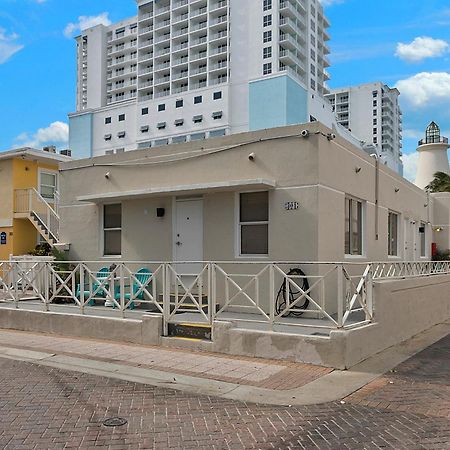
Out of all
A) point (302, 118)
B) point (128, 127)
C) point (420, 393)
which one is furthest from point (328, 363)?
point (128, 127)

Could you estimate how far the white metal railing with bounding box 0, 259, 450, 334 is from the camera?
784 cm

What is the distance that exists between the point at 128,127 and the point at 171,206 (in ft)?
253

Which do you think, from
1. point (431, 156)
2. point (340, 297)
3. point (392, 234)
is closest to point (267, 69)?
point (431, 156)

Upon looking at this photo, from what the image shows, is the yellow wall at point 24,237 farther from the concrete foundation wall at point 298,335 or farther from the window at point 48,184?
the concrete foundation wall at point 298,335

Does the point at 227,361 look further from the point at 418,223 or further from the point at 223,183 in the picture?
the point at 418,223

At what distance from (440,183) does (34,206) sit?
2066cm

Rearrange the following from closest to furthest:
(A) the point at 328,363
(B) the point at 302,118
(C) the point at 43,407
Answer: (C) the point at 43,407 < (A) the point at 328,363 < (B) the point at 302,118

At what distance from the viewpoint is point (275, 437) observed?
178 inches

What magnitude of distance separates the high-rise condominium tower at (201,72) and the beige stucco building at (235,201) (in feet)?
185

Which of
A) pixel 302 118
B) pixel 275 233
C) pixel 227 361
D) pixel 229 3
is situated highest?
pixel 229 3

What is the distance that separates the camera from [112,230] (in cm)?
1270

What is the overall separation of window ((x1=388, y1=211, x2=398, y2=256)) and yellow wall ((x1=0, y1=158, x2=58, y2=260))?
14.0 metres

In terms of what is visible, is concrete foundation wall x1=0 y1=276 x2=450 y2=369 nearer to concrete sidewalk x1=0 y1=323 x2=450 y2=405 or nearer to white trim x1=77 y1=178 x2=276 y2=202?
concrete sidewalk x1=0 y1=323 x2=450 y2=405

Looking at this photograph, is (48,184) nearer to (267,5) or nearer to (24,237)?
(24,237)
